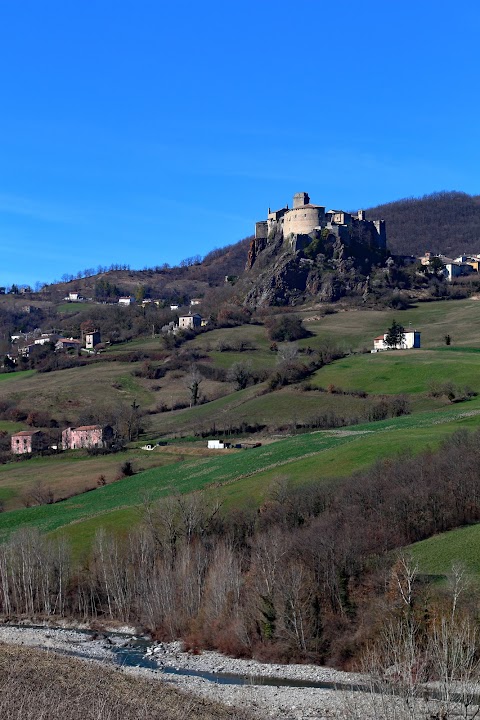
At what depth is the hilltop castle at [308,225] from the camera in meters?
187

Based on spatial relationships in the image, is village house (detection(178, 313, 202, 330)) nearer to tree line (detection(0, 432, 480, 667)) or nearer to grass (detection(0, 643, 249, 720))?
tree line (detection(0, 432, 480, 667))

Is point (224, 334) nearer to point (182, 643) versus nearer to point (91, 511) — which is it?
point (91, 511)

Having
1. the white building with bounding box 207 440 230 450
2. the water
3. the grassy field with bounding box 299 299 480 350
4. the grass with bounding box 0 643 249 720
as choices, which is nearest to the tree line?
the water

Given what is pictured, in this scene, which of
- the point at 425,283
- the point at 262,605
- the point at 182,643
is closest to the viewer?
the point at 262,605

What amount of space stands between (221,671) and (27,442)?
67.8 meters

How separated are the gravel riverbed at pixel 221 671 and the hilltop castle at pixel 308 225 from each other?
13603 centimetres

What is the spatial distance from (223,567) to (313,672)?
8.89m

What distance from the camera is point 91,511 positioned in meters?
76.1

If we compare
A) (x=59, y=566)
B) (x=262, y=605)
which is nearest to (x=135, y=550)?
(x=59, y=566)

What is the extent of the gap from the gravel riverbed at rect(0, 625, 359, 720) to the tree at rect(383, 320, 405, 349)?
286 feet

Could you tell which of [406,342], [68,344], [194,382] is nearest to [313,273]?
[68,344]

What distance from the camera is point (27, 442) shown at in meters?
111

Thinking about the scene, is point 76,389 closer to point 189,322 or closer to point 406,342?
point 189,322

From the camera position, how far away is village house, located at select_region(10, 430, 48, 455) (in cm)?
11000
